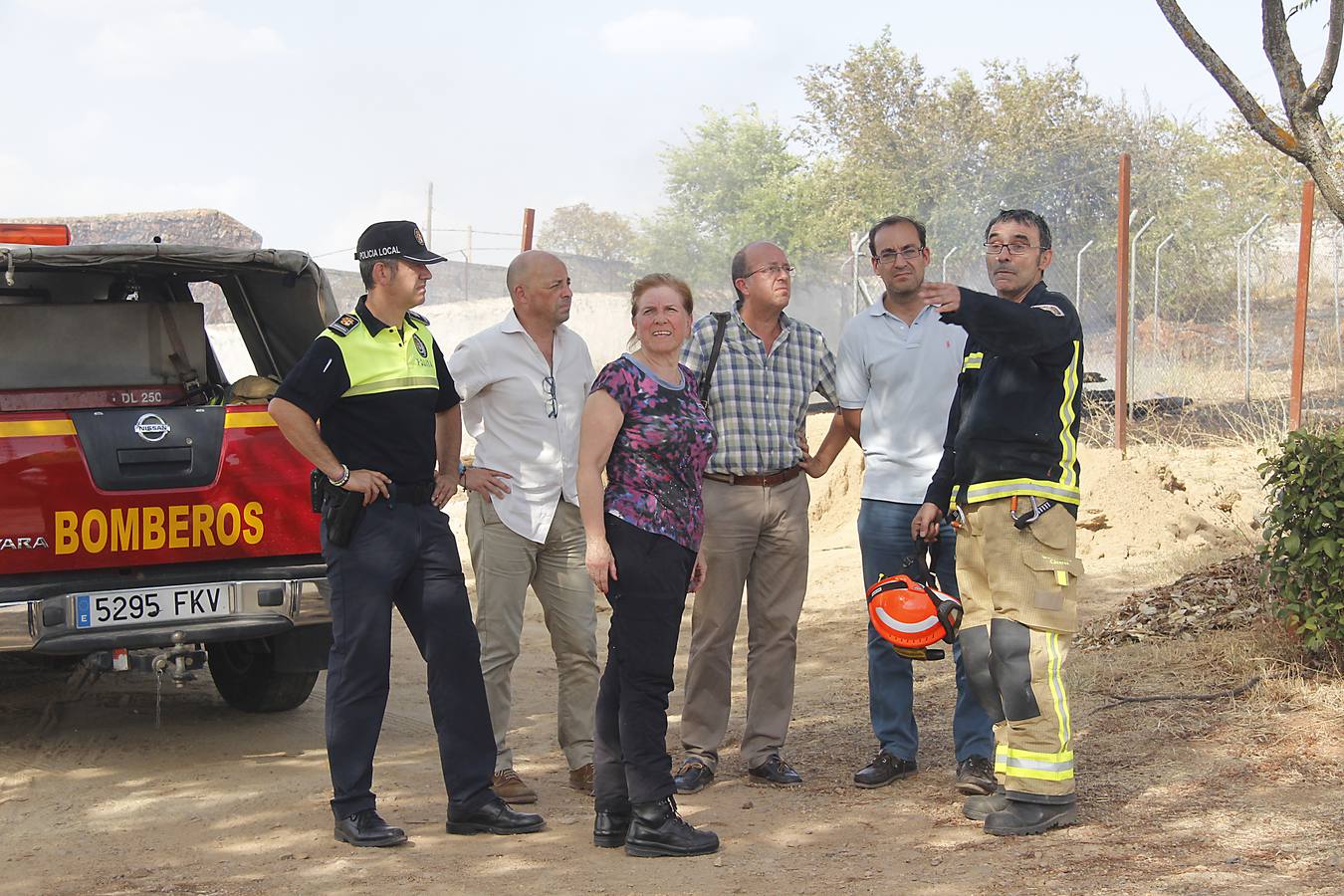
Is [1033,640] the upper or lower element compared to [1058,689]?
upper

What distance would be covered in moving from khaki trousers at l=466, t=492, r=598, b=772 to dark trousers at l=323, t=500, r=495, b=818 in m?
0.32

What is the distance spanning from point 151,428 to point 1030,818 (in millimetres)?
3575

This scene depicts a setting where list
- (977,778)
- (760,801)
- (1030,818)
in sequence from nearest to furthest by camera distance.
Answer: (1030,818)
(977,778)
(760,801)

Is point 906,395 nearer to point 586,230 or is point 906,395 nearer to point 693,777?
point 693,777

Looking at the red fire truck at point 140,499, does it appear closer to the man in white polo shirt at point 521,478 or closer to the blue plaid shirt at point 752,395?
the man in white polo shirt at point 521,478

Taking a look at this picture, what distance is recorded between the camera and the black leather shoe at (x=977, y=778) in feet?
16.1

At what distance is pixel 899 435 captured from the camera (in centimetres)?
526

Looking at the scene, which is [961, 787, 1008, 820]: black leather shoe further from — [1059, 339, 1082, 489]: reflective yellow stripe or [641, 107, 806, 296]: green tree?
[641, 107, 806, 296]: green tree

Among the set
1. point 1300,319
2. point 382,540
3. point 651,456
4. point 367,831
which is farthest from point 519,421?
point 1300,319

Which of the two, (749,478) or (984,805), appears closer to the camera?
(984,805)

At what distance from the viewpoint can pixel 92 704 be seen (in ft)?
22.2

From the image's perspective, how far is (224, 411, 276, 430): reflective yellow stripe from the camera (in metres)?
5.62

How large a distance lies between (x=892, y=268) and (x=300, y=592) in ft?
8.74

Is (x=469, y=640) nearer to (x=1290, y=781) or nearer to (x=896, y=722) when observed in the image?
(x=896, y=722)
